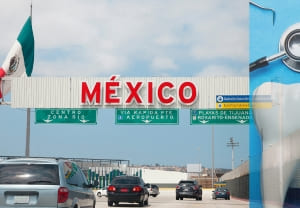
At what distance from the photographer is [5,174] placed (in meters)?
12.3

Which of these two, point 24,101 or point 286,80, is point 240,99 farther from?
point 286,80

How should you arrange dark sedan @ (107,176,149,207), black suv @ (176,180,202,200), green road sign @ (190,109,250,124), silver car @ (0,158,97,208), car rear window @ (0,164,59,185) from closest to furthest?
silver car @ (0,158,97,208), car rear window @ (0,164,59,185), dark sedan @ (107,176,149,207), green road sign @ (190,109,250,124), black suv @ (176,180,202,200)

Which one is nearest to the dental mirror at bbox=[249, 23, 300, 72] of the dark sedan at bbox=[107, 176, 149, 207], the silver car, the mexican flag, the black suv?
the dark sedan at bbox=[107, 176, 149, 207]

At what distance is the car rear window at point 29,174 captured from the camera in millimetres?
12174

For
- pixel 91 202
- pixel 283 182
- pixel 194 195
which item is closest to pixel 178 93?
pixel 194 195

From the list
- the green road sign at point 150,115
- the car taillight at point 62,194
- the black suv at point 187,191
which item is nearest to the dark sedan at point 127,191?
the green road sign at point 150,115

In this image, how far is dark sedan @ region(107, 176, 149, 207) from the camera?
89.0 ft

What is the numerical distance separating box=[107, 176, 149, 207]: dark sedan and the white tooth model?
763 cm

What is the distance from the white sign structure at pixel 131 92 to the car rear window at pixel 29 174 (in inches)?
1032

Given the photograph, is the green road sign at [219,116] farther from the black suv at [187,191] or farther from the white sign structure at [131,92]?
the black suv at [187,191]

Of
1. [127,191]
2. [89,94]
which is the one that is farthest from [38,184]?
[89,94]

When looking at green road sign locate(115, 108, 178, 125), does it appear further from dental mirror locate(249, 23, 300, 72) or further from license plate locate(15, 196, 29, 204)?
license plate locate(15, 196, 29, 204)

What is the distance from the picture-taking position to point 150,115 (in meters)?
38.7

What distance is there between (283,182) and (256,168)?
124 inches
